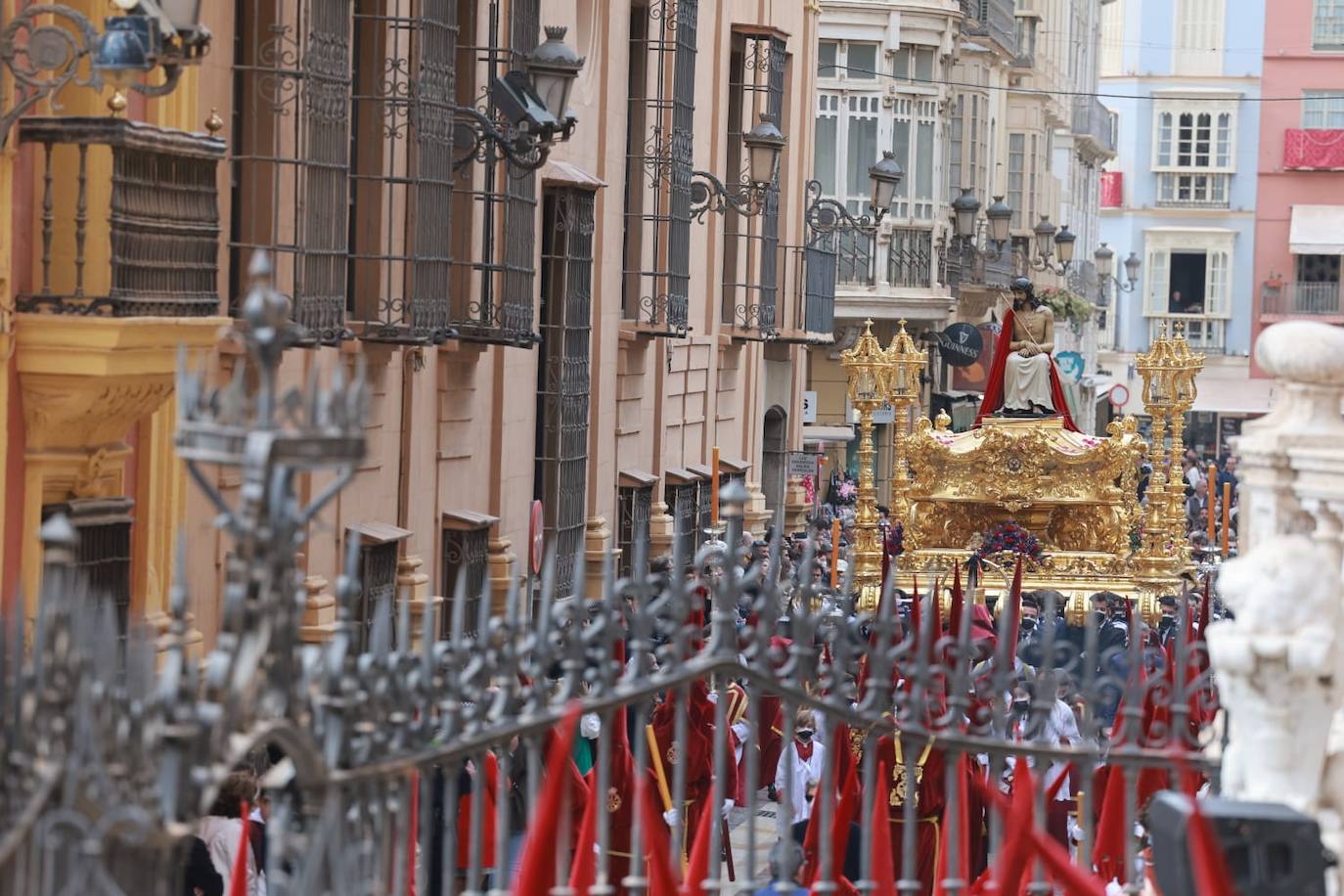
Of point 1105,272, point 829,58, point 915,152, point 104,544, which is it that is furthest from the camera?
point 1105,272

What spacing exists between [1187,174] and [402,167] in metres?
47.6

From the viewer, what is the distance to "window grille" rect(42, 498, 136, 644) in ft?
36.7

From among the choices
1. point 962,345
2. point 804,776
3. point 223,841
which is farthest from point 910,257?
point 223,841

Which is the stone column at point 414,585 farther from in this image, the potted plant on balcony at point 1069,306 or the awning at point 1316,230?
the awning at point 1316,230

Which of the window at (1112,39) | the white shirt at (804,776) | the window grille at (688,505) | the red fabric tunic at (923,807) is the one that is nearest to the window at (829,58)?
the window grille at (688,505)

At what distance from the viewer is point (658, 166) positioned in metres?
22.7

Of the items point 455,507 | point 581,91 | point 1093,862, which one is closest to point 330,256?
point 455,507

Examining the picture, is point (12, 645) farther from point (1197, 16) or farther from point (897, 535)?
point (1197, 16)

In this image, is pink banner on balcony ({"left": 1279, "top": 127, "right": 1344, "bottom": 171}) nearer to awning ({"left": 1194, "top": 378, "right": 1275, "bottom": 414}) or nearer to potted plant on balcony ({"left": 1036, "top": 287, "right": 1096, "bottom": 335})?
awning ({"left": 1194, "top": 378, "right": 1275, "bottom": 414})

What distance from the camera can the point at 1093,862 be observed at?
9.59 m

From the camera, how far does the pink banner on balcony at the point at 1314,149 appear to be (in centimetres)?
5850

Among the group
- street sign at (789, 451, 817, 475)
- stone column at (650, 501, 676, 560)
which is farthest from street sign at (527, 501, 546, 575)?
street sign at (789, 451, 817, 475)

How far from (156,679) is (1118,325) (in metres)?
57.6

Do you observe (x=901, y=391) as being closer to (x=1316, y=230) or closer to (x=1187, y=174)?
(x=1316, y=230)
